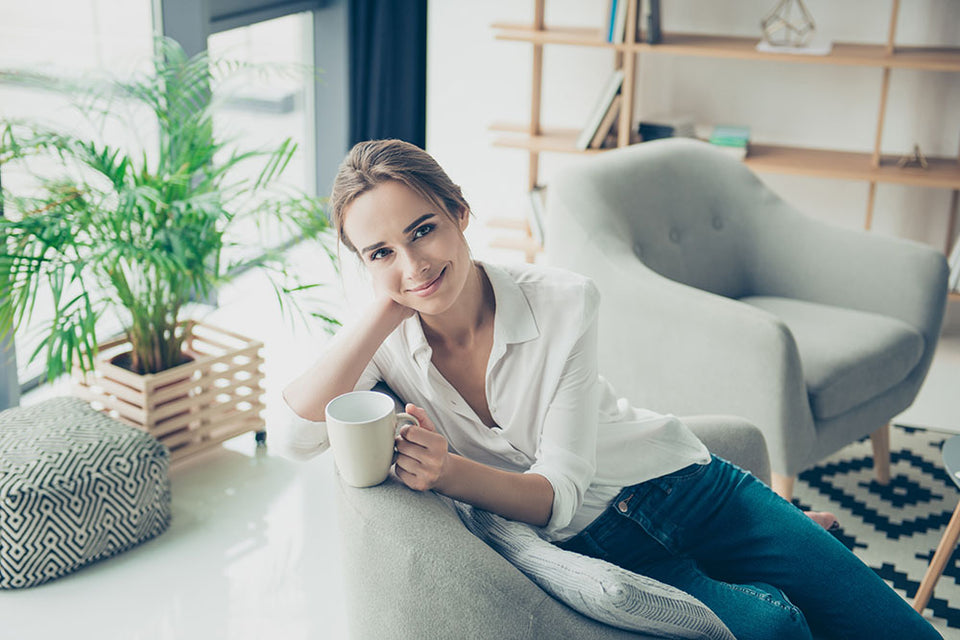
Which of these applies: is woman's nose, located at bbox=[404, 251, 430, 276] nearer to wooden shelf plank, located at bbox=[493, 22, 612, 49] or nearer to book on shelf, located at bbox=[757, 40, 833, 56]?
wooden shelf plank, located at bbox=[493, 22, 612, 49]

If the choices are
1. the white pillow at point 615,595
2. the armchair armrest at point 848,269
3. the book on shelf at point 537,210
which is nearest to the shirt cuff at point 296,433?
the white pillow at point 615,595

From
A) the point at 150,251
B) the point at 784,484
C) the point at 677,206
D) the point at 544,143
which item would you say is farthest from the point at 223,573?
the point at 544,143

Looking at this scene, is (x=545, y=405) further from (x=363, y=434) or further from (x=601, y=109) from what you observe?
(x=601, y=109)

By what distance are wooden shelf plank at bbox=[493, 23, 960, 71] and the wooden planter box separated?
63.7 inches

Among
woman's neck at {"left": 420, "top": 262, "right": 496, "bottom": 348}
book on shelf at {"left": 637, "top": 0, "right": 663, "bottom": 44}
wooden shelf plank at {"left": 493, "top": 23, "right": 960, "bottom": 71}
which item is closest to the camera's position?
woman's neck at {"left": 420, "top": 262, "right": 496, "bottom": 348}

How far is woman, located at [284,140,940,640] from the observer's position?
4.65ft

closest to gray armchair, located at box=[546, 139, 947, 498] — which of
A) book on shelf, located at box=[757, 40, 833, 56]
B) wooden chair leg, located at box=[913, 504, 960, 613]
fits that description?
wooden chair leg, located at box=[913, 504, 960, 613]

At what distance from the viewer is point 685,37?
3650mm

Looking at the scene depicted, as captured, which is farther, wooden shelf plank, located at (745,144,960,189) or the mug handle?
wooden shelf plank, located at (745,144,960,189)

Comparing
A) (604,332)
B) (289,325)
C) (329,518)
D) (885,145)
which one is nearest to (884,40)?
(885,145)

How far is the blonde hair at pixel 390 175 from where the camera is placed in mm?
1412

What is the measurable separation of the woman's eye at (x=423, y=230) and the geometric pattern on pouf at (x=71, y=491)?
44.5 inches

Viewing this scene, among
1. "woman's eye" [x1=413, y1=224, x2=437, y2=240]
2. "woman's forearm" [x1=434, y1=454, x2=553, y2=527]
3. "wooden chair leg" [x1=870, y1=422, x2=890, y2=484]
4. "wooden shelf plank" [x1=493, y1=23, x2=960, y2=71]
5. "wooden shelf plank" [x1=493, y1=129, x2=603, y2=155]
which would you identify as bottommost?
"wooden chair leg" [x1=870, y1=422, x2=890, y2=484]

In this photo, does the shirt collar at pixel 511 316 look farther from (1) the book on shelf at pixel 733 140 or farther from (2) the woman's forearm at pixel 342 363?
(1) the book on shelf at pixel 733 140
